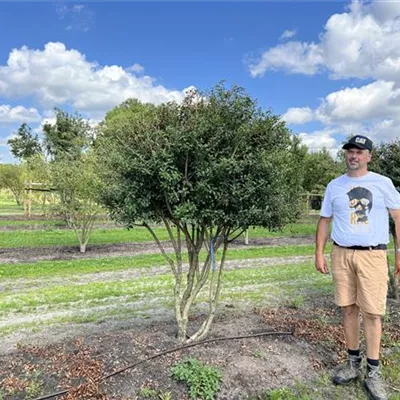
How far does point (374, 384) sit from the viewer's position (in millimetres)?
3426

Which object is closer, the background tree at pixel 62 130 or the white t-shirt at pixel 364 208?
the white t-shirt at pixel 364 208

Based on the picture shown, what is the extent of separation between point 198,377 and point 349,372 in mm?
1428

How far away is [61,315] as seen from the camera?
5.62 m

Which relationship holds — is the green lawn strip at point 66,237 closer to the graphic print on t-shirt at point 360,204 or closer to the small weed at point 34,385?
the graphic print on t-shirt at point 360,204

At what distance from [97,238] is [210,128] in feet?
42.2

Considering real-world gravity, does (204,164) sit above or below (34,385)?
above

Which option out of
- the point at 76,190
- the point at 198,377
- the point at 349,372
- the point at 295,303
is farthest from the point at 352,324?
the point at 76,190

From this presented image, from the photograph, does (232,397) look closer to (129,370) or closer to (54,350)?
(129,370)

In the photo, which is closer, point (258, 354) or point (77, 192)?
point (258, 354)

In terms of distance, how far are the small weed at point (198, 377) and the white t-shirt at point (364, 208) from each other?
5.40 ft

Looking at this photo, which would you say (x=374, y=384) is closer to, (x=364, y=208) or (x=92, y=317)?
(x=364, y=208)

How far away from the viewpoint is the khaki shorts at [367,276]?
342 centimetres

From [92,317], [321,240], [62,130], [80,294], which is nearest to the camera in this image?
[321,240]

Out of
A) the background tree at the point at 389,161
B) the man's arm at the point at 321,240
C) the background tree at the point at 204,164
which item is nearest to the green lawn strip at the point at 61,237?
the background tree at the point at 389,161
